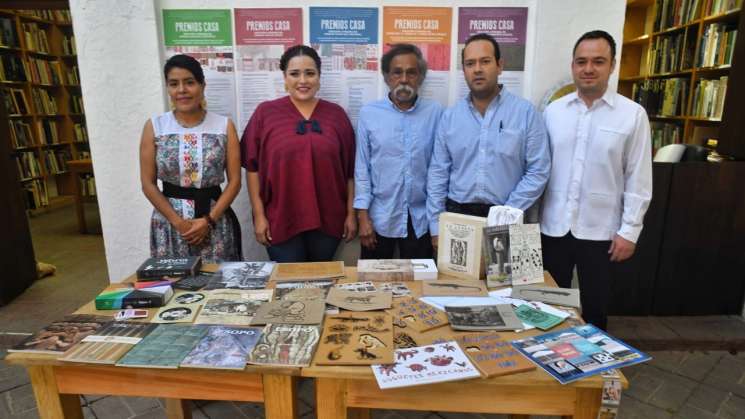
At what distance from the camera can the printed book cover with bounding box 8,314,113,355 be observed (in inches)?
50.0


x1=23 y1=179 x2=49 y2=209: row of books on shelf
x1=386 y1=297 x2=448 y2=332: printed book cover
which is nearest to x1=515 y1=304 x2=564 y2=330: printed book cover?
x1=386 y1=297 x2=448 y2=332: printed book cover

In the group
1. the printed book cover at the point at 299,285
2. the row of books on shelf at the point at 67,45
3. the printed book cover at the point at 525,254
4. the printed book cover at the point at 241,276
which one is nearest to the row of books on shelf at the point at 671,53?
the printed book cover at the point at 525,254

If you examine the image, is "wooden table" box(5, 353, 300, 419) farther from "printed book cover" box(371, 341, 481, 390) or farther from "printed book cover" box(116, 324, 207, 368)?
"printed book cover" box(371, 341, 481, 390)

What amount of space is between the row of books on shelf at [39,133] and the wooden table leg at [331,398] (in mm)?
6036

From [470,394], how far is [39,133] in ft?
22.7

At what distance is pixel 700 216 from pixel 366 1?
8.23 ft

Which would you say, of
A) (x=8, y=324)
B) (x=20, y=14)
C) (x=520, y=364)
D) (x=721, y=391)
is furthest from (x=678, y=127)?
(x=20, y=14)

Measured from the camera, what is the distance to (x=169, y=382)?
1247 mm

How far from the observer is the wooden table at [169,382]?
1.23 metres

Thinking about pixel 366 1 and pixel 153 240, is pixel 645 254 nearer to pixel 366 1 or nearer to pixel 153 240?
pixel 366 1

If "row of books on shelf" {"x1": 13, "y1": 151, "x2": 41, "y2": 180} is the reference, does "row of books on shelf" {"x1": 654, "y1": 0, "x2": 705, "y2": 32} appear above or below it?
above

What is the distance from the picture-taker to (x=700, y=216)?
2.89 meters

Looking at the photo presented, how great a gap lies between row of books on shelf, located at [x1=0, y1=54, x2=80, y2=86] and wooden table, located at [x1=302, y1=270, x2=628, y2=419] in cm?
629

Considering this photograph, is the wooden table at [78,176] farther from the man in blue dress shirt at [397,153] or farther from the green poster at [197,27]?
the man in blue dress shirt at [397,153]
